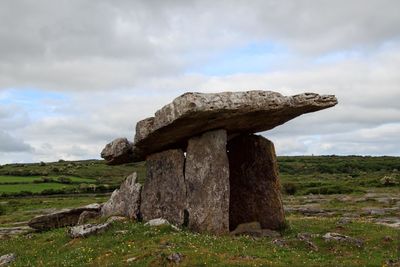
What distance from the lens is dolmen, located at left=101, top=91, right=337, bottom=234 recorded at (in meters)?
27.5

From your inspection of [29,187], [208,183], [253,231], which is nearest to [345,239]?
[253,231]

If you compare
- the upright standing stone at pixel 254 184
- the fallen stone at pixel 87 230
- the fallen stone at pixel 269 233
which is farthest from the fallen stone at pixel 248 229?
the fallen stone at pixel 87 230

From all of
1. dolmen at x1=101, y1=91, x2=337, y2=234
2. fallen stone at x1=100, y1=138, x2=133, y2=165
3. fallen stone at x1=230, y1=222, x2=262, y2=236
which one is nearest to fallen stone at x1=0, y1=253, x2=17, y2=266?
dolmen at x1=101, y1=91, x2=337, y2=234

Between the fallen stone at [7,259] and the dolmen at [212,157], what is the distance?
753 centimetres

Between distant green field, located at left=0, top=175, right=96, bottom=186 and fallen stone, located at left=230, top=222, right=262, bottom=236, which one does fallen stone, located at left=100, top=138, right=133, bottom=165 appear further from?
distant green field, located at left=0, top=175, right=96, bottom=186

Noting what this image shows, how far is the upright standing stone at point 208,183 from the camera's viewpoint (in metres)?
28.4

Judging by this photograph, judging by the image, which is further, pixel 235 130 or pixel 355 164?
pixel 355 164

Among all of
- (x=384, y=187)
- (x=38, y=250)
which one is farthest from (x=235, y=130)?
(x=384, y=187)

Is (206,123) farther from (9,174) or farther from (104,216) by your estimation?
(9,174)

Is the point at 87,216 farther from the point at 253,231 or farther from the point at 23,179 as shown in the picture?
the point at 23,179

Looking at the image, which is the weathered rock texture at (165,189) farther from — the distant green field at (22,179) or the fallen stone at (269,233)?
the distant green field at (22,179)

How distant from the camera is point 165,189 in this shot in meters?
30.8

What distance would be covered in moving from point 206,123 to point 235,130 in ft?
12.7

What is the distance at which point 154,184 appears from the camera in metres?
31.6
